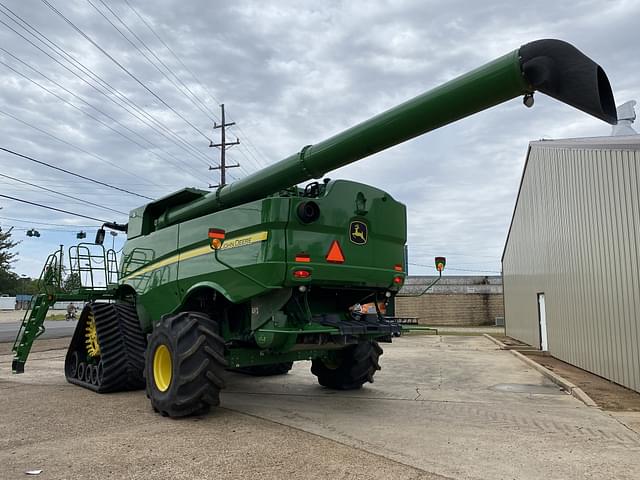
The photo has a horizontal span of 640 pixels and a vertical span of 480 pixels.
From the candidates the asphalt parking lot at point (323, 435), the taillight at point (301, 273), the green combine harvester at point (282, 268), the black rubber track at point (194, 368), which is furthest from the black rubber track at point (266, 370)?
the taillight at point (301, 273)

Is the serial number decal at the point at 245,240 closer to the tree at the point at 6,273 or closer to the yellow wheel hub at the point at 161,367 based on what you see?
the yellow wheel hub at the point at 161,367

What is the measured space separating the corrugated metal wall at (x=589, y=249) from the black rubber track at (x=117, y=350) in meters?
8.19

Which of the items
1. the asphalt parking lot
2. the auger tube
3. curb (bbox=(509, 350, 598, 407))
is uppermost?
the auger tube

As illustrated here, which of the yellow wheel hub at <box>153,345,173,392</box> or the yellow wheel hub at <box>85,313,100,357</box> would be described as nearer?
the yellow wheel hub at <box>153,345,173,392</box>

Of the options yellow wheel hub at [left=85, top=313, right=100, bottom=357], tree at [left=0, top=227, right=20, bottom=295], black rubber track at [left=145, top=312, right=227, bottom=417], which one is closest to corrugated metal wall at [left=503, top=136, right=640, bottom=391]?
black rubber track at [left=145, top=312, right=227, bottom=417]

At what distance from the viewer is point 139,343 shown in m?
8.58

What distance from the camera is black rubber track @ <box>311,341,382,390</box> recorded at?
8.24 metres

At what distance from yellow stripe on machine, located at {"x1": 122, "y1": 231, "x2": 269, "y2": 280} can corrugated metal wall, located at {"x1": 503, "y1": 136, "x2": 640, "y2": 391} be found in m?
6.29

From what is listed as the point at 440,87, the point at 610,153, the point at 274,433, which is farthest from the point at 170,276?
the point at 610,153

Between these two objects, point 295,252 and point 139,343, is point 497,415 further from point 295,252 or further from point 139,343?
point 139,343

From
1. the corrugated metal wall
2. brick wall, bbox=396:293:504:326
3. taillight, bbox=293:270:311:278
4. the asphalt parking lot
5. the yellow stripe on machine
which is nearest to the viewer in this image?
the asphalt parking lot

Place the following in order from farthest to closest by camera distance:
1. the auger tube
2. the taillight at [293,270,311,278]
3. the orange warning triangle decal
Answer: the orange warning triangle decal < the taillight at [293,270,311,278] < the auger tube

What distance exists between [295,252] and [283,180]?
37.0 inches

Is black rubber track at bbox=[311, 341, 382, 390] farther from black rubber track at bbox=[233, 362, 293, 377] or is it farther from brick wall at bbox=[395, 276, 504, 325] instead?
brick wall at bbox=[395, 276, 504, 325]
